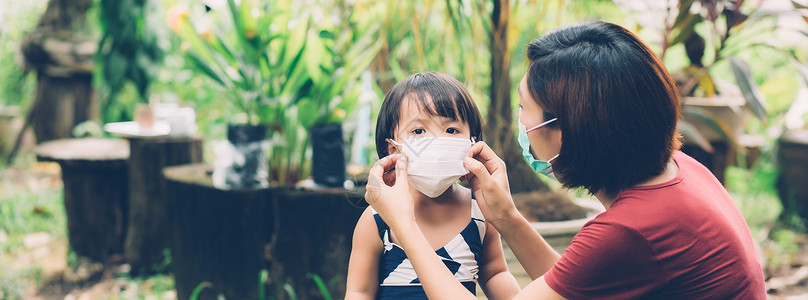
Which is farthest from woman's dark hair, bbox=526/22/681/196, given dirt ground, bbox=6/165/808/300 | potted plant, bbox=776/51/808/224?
potted plant, bbox=776/51/808/224

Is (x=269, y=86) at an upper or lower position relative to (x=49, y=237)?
upper

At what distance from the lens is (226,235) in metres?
2.58

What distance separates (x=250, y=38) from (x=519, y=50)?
3.76 ft

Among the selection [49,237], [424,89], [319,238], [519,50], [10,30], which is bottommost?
[49,237]

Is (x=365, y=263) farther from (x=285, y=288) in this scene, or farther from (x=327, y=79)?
(x=327, y=79)

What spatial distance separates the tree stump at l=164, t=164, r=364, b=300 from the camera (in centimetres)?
248

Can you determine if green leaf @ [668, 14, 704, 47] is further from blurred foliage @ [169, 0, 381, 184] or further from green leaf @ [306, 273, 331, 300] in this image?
green leaf @ [306, 273, 331, 300]

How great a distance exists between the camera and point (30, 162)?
24.5 ft

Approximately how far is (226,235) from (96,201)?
1766 mm

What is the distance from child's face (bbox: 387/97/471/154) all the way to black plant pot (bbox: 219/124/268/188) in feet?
4.08

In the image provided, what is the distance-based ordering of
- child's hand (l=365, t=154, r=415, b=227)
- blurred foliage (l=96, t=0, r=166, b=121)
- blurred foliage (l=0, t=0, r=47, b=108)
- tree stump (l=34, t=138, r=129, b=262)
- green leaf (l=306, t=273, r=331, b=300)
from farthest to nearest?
blurred foliage (l=0, t=0, r=47, b=108) → blurred foliage (l=96, t=0, r=166, b=121) → tree stump (l=34, t=138, r=129, b=262) → green leaf (l=306, t=273, r=331, b=300) → child's hand (l=365, t=154, r=415, b=227)

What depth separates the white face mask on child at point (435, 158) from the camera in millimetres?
1397

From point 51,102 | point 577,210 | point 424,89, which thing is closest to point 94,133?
point 51,102

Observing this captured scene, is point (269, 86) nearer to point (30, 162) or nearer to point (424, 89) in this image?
point (424, 89)
